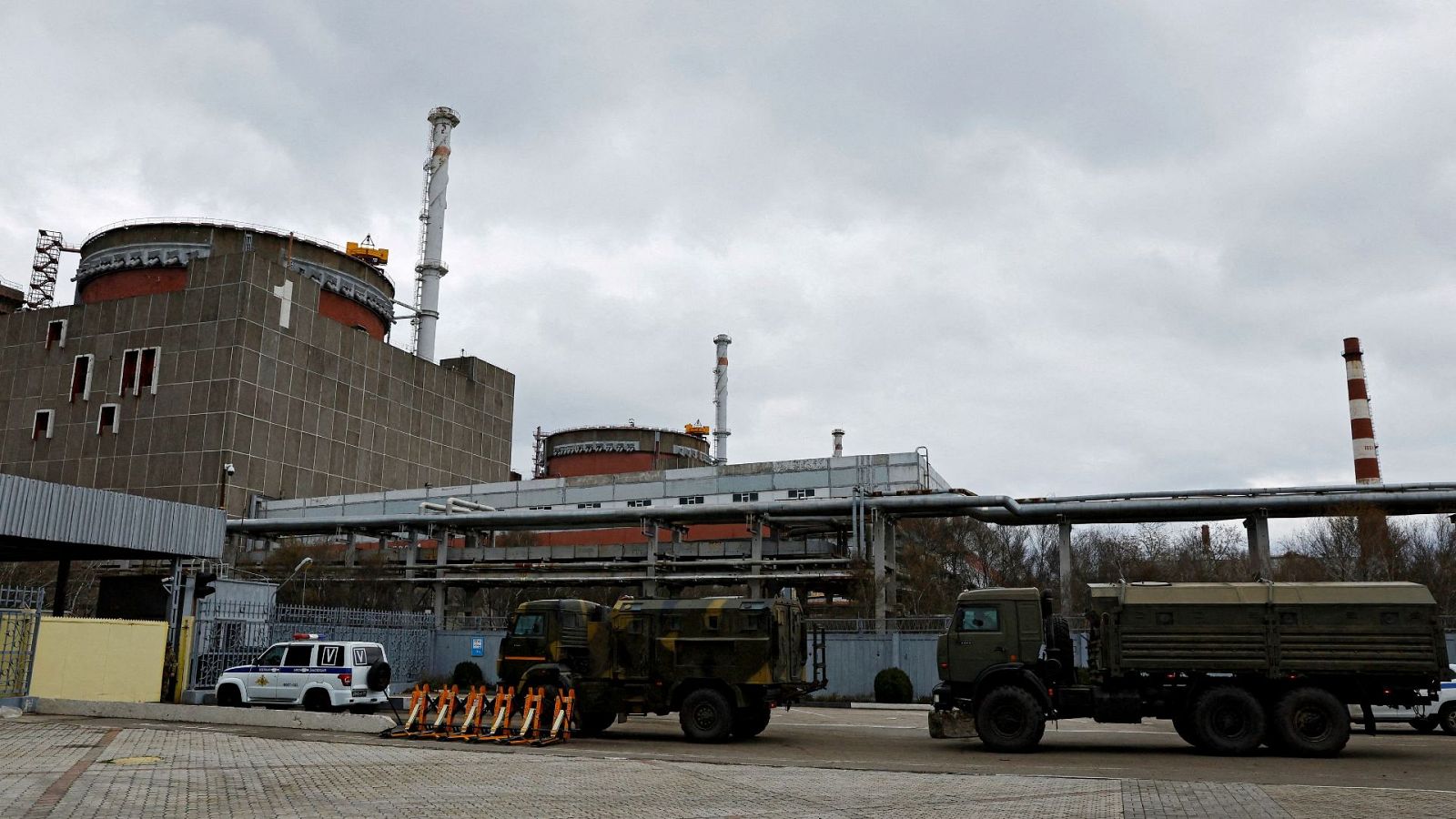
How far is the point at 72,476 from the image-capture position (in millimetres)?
70125

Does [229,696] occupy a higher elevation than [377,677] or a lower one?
lower

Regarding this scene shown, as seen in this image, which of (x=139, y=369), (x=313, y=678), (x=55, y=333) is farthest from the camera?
(x=55, y=333)

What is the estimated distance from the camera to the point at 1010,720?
17.9 meters

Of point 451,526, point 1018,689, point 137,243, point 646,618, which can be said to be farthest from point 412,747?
point 137,243

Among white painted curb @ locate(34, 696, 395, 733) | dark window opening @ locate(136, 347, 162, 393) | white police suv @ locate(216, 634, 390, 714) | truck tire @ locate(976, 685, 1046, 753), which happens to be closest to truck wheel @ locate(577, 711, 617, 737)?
white painted curb @ locate(34, 696, 395, 733)

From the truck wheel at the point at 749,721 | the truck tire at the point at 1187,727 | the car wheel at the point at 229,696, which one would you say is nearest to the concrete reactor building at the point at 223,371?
the car wheel at the point at 229,696

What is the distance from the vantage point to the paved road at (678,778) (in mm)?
11305

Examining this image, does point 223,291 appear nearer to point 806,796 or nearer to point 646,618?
point 646,618

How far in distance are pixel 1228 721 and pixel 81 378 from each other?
74.6 m

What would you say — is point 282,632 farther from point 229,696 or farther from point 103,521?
point 103,521

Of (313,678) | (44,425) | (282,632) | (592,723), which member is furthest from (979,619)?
(44,425)

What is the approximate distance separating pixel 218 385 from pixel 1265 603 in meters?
64.1

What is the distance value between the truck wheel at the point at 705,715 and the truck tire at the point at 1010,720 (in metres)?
4.63

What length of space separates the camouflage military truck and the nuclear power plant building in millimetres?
50564
